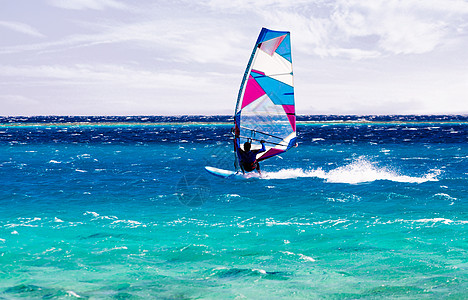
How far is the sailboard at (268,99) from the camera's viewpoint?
83.8 feet

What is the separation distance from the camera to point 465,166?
4634 centimetres

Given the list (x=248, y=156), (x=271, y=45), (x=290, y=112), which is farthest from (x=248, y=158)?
(x=271, y=45)

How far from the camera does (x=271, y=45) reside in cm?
2558

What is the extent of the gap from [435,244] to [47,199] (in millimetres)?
25542

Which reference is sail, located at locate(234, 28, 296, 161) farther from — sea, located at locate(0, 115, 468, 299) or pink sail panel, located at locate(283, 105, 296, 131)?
sea, located at locate(0, 115, 468, 299)

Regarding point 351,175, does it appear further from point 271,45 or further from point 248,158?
point 271,45

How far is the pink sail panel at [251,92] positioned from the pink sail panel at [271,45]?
1962 millimetres

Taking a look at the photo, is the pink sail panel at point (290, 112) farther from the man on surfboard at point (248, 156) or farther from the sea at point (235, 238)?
the sea at point (235, 238)

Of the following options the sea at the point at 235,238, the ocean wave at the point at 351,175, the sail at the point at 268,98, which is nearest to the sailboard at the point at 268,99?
the sail at the point at 268,98

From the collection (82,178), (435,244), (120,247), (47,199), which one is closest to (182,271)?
(120,247)

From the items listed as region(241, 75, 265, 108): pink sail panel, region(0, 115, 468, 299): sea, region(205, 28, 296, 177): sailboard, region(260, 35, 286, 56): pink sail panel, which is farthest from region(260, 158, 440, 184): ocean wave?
region(260, 35, 286, 56): pink sail panel

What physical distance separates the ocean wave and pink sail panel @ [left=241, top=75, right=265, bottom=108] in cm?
1433

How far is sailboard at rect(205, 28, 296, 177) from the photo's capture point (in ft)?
83.8

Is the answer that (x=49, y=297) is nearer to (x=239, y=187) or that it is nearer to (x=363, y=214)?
(x=363, y=214)
